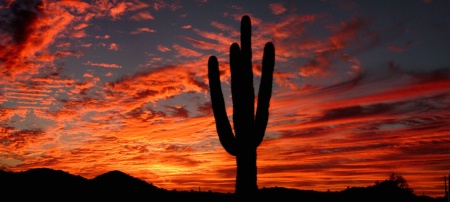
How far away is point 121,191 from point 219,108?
42.4 ft

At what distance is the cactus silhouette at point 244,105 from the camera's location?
55.7 feet

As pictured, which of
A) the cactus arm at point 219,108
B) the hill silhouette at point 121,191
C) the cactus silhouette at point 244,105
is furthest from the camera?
the hill silhouette at point 121,191

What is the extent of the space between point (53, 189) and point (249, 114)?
1416 centimetres

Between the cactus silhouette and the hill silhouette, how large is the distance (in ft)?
26.9

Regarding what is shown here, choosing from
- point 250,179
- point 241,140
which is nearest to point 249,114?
point 241,140

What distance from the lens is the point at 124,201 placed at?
25406 mm

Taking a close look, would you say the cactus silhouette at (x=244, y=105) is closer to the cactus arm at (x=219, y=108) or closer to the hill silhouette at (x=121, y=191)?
the cactus arm at (x=219, y=108)

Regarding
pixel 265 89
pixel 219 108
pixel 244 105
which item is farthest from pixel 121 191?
pixel 265 89

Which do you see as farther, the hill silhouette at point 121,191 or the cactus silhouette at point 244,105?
the hill silhouette at point 121,191

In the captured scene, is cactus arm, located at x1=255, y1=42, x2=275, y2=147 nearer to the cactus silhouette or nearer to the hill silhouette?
the cactus silhouette

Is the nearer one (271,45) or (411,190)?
(271,45)

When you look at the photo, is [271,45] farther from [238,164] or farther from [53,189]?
[53,189]

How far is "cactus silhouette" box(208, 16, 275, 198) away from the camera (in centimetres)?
1698

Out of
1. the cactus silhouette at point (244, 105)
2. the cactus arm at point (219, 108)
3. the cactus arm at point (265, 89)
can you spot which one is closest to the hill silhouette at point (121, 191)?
the cactus silhouette at point (244, 105)
